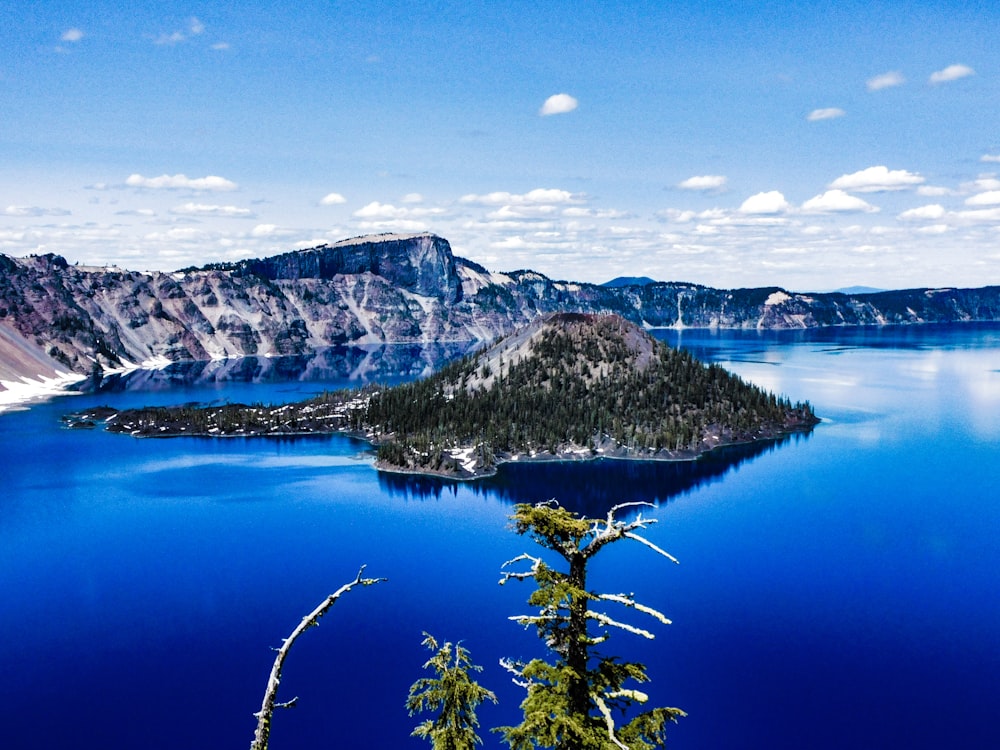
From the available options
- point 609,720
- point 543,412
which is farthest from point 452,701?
point 543,412

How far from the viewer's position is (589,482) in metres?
121

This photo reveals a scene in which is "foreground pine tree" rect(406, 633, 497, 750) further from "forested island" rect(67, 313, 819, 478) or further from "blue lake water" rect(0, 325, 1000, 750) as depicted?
"forested island" rect(67, 313, 819, 478)

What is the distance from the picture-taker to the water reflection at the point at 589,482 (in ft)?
365

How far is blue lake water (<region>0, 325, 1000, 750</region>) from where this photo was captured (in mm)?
52625

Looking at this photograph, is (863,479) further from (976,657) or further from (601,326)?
(601,326)

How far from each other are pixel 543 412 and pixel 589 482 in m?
38.2

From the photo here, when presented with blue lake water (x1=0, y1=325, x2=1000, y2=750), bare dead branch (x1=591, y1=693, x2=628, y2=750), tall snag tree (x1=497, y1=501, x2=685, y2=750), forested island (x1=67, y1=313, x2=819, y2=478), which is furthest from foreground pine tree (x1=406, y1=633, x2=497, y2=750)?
forested island (x1=67, y1=313, x2=819, y2=478)

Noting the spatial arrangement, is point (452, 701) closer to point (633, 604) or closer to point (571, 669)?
point (571, 669)

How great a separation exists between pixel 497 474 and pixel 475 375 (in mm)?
58487

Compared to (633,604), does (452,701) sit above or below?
below

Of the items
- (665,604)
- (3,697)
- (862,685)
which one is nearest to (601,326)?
(665,604)

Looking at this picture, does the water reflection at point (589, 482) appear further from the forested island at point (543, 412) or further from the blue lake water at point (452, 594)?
the forested island at point (543, 412)

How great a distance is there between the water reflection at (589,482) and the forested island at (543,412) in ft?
13.2

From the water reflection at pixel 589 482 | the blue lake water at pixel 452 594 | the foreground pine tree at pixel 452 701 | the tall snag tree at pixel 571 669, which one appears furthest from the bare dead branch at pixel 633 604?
the water reflection at pixel 589 482
